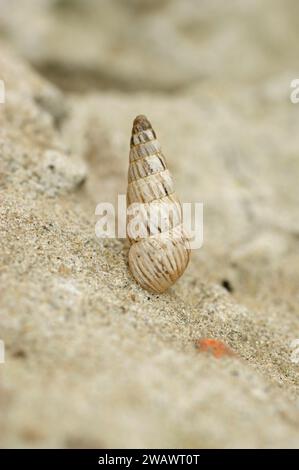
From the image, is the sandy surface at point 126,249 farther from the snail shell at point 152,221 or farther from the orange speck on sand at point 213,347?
the snail shell at point 152,221

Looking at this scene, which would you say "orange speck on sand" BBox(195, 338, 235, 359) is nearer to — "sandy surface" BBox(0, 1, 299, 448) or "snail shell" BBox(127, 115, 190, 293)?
"sandy surface" BBox(0, 1, 299, 448)

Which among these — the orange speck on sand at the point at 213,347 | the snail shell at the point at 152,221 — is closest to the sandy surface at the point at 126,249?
the orange speck on sand at the point at 213,347

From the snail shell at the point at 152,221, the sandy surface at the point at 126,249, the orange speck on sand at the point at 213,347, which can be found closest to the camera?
the sandy surface at the point at 126,249

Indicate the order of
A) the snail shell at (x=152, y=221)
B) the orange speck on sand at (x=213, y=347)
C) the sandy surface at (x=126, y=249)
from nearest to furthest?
1. the sandy surface at (x=126, y=249)
2. the orange speck on sand at (x=213, y=347)
3. the snail shell at (x=152, y=221)

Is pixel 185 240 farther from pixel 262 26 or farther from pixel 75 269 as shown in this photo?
pixel 262 26

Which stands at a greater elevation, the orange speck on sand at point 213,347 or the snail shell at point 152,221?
the snail shell at point 152,221

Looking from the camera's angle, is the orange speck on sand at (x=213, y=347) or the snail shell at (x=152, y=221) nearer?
the orange speck on sand at (x=213, y=347)

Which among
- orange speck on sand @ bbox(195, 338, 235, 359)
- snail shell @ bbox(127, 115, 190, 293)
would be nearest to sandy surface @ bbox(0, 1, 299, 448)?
orange speck on sand @ bbox(195, 338, 235, 359)

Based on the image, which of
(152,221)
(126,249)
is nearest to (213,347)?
(152,221)
